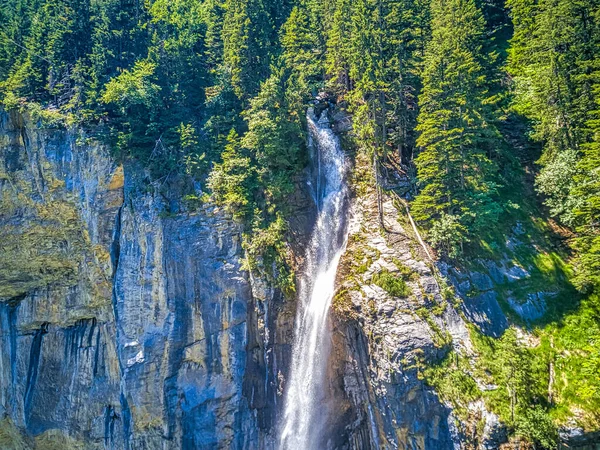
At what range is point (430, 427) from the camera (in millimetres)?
18906

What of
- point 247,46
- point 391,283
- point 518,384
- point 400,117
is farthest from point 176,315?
point 247,46

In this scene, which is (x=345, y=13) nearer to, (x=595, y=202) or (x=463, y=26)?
(x=463, y=26)

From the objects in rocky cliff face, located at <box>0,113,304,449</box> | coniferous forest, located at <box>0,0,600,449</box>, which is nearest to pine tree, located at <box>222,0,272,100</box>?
coniferous forest, located at <box>0,0,600,449</box>

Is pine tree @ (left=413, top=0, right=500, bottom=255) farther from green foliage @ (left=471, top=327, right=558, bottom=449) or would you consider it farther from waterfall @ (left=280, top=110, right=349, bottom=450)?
green foliage @ (left=471, top=327, right=558, bottom=449)

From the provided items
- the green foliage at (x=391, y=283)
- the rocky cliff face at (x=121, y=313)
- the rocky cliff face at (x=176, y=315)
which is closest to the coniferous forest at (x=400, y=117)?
the rocky cliff face at (x=176, y=315)

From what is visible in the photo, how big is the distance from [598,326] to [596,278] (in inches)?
88.6

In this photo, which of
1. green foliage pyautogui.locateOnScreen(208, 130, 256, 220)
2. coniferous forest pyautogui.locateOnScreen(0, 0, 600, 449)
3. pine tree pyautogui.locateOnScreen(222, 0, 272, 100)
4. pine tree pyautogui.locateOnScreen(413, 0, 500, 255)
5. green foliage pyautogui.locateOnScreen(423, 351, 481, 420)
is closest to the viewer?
green foliage pyautogui.locateOnScreen(423, 351, 481, 420)

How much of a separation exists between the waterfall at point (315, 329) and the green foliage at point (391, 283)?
3248 millimetres

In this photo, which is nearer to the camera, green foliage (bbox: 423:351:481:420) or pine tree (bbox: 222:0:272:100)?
green foliage (bbox: 423:351:481:420)

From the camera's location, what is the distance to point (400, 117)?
86.4 feet

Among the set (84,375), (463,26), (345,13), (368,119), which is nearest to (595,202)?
(368,119)

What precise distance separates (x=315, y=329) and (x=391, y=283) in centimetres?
580

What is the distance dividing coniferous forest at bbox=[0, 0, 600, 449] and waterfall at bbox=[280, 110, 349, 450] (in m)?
1.77

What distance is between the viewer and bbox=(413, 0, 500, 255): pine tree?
22.4m
